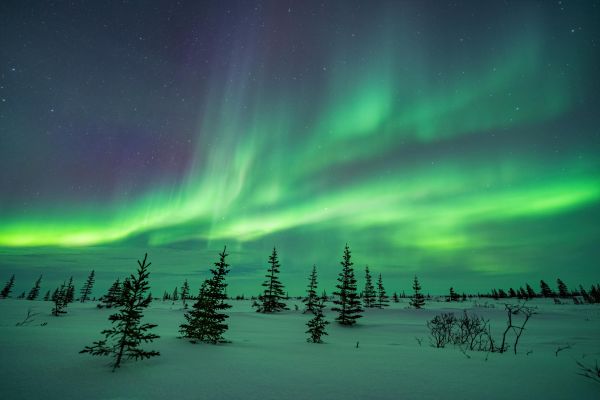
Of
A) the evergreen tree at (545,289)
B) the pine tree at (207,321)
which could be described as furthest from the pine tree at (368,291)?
the evergreen tree at (545,289)

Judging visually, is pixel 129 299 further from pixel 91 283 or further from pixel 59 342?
pixel 91 283

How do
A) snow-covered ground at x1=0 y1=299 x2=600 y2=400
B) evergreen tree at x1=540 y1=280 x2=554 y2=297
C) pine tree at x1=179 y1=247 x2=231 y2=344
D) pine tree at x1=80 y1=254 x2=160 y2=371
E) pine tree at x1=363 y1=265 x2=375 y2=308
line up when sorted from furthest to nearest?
evergreen tree at x1=540 y1=280 x2=554 y2=297 < pine tree at x1=363 y1=265 x2=375 y2=308 < pine tree at x1=179 y1=247 x2=231 y2=344 < pine tree at x1=80 y1=254 x2=160 y2=371 < snow-covered ground at x1=0 y1=299 x2=600 y2=400

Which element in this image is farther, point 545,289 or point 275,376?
point 545,289

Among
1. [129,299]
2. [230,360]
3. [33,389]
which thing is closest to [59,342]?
[129,299]

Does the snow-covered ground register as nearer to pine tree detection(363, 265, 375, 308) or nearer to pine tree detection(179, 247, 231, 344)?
pine tree detection(179, 247, 231, 344)

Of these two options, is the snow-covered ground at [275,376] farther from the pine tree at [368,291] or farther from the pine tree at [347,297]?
the pine tree at [368,291]

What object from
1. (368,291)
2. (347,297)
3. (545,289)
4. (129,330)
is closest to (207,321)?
(129,330)

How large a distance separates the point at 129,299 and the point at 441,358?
7905mm

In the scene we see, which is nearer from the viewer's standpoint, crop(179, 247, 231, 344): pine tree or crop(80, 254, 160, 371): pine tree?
crop(80, 254, 160, 371): pine tree

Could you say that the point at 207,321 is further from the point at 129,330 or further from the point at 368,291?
the point at 368,291

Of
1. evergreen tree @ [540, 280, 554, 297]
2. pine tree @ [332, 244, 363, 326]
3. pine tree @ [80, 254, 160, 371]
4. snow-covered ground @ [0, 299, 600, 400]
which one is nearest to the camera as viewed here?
snow-covered ground @ [0, 299, 600, 400]

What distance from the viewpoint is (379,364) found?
20.4ft

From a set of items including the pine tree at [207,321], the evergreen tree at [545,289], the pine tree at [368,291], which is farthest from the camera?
the evergreen tree at [545,289]

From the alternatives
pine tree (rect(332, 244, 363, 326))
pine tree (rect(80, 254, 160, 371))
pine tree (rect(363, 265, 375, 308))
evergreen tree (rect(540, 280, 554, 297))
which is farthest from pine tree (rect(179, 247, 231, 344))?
evergreen tree (rect(540, 280, 554, 297))
